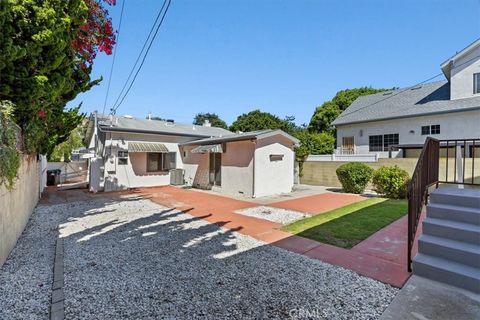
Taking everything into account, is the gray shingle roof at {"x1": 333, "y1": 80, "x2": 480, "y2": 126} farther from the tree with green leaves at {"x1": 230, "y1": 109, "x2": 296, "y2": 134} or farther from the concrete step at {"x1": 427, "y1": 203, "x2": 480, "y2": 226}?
the tree with green leaves at {"x1": 230, "y1": 109, "x2": 296, "y2": 134}

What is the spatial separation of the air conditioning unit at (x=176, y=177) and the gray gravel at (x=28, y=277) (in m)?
13.0

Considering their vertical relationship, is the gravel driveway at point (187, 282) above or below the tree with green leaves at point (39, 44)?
below

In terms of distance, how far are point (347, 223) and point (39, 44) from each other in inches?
429

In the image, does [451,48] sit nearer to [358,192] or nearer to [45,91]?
[358,192]

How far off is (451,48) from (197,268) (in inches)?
1076

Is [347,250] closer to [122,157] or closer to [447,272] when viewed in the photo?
[447,272]

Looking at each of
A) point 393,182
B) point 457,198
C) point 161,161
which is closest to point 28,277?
point 457,198

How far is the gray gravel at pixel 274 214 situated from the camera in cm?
966

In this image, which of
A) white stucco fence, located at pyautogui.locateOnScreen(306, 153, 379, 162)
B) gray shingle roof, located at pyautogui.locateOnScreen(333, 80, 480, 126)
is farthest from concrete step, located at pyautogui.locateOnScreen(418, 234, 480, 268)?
gray shingle roof, located at pyautogui.locateOnScreen(333, 80, 480, 126)

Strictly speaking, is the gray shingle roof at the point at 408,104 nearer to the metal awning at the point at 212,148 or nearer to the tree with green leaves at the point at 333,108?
the tree with green leaves at the point at 333,108

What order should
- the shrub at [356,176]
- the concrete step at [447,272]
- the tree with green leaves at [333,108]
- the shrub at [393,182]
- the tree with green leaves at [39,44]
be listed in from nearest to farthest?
the concrete step at [447,272]
the tree with green leaves at [39,44]
the shrub at [393,182]
the shrub at [356,176]
the tree with green leaves at [333,108]

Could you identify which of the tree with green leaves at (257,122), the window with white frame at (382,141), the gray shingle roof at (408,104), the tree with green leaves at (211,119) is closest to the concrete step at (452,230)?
the gray shingle roof at (408,104)

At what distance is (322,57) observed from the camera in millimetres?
19438

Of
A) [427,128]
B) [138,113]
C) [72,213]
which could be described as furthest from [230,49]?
[427,128]
